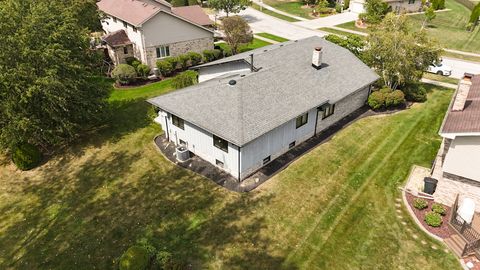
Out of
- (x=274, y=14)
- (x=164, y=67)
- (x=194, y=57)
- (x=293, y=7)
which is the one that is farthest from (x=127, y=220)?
(x=293, y=7)

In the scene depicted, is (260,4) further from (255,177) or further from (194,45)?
(255,177)

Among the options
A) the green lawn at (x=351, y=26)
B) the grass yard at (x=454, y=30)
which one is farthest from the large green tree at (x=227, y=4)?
the grass yard at (x=454, y=30)

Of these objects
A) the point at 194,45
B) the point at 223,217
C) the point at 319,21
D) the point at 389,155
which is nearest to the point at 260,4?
the point at 319,21

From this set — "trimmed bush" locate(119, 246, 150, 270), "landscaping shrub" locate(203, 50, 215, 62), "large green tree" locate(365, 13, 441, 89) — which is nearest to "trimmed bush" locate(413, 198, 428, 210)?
"large green tree" locate(365, 13, 441, 89)

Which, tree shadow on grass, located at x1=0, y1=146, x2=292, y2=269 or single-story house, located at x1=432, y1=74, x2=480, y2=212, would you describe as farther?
single-story house, located at x1=432, y1=74, x2=480, y2=212

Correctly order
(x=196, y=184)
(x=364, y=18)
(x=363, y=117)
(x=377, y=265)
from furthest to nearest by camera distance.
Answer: (x=364, y=18) < (x=363, y=117) < (x=196, y=184) < (x=377, y=265)

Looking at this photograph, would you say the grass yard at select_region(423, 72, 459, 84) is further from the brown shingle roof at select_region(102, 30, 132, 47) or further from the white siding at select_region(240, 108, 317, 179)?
the brown shingle roof at select_region(102, 30, 132, 47)
